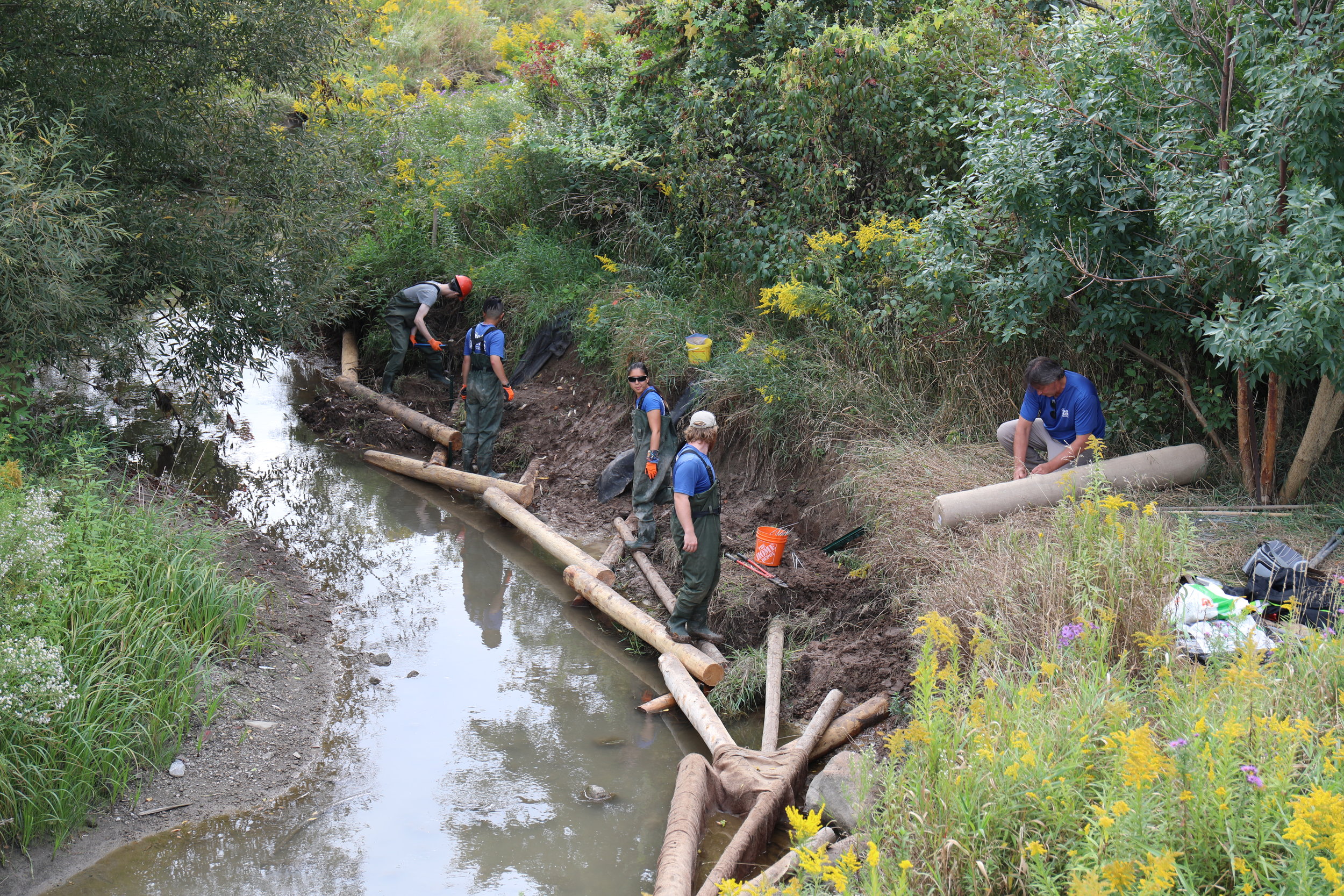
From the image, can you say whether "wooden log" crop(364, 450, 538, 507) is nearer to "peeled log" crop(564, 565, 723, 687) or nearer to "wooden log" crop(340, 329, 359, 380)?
"peeled log" crop(564, 565, 723, 687)

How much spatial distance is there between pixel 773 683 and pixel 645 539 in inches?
110

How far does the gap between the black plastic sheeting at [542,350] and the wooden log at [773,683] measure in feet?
21.6

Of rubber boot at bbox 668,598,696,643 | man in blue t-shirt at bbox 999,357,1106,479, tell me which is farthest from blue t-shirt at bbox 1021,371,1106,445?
rubber boot at bbox 668,598,696,643

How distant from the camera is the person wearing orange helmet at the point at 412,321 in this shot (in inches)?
495

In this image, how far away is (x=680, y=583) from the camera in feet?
25.2

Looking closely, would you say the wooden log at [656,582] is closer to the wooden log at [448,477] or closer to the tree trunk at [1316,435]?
the wooden log at [448,477]

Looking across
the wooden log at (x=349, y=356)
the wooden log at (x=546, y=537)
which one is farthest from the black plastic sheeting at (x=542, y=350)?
the wooden log at (x=546, y=537)

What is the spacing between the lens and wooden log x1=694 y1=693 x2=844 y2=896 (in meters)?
4.22

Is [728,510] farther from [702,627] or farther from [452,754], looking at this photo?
[452,754]

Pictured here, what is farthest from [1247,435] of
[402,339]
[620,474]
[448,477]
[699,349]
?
[402,339]

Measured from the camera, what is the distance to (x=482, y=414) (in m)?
10.1

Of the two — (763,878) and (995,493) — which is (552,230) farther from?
(763,878)

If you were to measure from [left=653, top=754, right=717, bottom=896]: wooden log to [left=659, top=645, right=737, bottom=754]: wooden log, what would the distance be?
0.18 metres

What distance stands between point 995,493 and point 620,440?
490 cm
